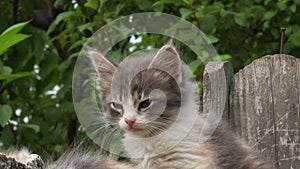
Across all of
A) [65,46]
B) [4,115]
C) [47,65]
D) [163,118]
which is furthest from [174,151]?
[65,46]

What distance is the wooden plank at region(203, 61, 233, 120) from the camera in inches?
116

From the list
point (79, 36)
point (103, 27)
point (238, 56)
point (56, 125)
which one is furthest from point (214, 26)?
point (56, 125)

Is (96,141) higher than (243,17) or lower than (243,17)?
lower

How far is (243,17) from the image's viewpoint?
464 cm

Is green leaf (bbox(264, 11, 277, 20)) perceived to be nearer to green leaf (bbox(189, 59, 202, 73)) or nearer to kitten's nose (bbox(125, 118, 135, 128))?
green leaf (bbox(189, 59, 202, 73))

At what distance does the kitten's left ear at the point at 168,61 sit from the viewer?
2.90 metres

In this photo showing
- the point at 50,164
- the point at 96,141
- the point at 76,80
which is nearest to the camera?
the point at 50,164

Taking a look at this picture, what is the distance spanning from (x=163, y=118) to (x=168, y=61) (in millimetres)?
235

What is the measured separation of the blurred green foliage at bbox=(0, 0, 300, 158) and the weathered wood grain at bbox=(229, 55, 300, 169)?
150 cm

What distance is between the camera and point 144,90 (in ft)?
9.62

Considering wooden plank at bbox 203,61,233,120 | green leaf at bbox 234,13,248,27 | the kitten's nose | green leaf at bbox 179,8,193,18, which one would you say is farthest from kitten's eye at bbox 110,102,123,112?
green leaf at bbox 234,13,248,27

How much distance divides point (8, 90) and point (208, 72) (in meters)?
2.41

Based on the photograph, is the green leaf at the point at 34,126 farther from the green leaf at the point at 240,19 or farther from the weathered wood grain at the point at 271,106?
the weathered wood grain at the point at 271,106

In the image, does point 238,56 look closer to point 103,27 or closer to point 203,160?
point 103,27
